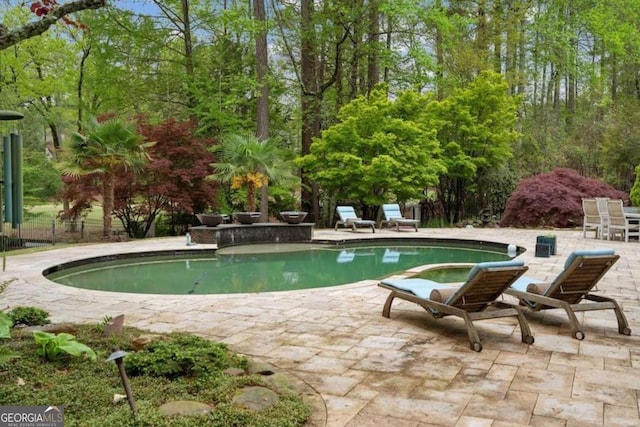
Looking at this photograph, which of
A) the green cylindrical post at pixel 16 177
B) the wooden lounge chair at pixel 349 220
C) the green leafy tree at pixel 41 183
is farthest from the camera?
the green leafy tree at pixel 41 183

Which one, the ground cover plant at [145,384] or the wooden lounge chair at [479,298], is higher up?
the wooden lounge chair at [479,298]

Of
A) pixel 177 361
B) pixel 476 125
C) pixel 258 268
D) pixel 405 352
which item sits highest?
pixel 476 125

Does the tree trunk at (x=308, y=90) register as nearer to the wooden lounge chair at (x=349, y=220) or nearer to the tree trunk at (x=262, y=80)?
the tree trunk at (x=262, y=80)

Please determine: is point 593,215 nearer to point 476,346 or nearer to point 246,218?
point 246,218

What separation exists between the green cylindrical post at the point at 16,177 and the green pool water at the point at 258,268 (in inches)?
173

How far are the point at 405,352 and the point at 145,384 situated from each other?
6.24 ft

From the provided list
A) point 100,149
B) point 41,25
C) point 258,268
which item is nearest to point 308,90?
point 100,149

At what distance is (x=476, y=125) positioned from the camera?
1705 centimetres

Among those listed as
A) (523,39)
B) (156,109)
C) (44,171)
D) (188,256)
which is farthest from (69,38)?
(523,39)

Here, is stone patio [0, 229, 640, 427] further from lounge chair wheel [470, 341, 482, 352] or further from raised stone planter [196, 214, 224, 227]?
raised stone planter [196, 214, 224, 227]

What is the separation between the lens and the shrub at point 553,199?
15719mm
